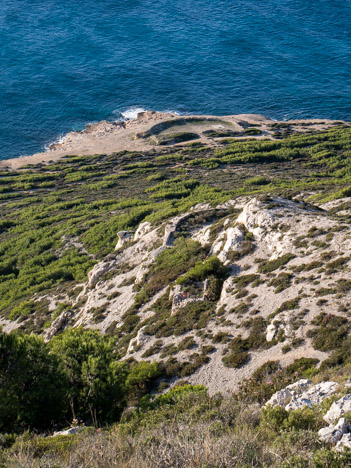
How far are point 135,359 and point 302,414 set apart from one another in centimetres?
1545

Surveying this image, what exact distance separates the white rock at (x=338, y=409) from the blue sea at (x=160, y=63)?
11043 cm

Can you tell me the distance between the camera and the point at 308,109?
126 meters

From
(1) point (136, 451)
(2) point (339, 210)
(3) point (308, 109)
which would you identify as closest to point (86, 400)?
(1) point (136, 451)

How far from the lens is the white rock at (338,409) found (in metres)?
11.7

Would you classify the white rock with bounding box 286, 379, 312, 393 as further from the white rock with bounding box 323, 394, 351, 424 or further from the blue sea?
the blue sea

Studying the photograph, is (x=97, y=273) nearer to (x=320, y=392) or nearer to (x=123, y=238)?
(x=123, y=238)

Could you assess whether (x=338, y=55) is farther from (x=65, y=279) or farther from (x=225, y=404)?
(x=225, y=404)

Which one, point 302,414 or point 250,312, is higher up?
point 302,414

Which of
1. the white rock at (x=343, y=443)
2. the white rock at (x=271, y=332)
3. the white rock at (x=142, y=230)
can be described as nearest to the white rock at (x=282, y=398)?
the white rock at (x=343, y=443)

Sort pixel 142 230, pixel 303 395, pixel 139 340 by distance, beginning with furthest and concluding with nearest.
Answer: pixel 142 230 → pixel 139 340 → pixel 303 395

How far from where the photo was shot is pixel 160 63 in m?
155

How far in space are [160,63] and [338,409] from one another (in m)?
162

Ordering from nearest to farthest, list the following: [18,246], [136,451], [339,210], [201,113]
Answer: [136,451]
[339,210]
[18,246]
[201,113]

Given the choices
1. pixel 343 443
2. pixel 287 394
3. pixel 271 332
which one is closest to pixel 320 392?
pixel 287 394
